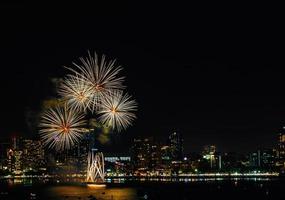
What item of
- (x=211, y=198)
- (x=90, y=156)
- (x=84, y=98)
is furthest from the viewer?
(x=211, y=198)

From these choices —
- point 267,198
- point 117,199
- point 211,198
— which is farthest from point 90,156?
point 267,198

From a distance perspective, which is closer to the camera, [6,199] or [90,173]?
[6,199]

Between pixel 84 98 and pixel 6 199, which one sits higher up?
pixel 84 98

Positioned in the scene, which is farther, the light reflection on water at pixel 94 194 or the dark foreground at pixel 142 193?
the dark foreground at pixel 142 193

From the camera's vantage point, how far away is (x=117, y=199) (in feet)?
267

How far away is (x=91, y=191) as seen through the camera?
96.4 m

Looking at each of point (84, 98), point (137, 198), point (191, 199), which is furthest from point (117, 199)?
point (84, 98)

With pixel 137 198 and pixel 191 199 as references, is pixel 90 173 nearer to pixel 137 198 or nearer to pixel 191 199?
pixel 137 198

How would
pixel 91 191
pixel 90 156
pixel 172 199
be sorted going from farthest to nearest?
pixel 91 191
pixel 172 199
pixel 90 156

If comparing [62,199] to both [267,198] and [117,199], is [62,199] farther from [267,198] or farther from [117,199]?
[267,198]

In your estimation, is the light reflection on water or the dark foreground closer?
the light reflection on water

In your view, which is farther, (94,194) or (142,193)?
(142,193)

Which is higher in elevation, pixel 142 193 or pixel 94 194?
pixel 94 194

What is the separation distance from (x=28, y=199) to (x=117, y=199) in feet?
41.9
